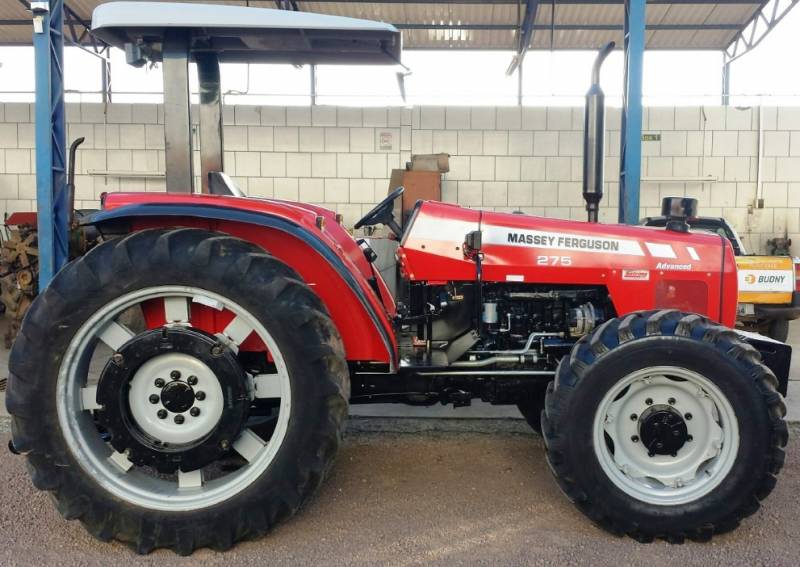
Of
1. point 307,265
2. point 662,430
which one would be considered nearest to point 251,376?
point 307,265

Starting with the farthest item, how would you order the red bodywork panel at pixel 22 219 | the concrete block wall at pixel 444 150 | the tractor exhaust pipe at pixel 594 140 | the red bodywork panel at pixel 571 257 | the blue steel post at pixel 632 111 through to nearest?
the concrete block wall at pixel 444 150, the red bodywork panel at pixel 22 219, the blue steel post at pixel 632 111, the red bodywork panel at pixel 571 257, the tractor exhaust pipe at pixel 594 140

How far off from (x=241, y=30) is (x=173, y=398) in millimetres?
1446

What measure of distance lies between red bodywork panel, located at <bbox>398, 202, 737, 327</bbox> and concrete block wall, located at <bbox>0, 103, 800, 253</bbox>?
643cm

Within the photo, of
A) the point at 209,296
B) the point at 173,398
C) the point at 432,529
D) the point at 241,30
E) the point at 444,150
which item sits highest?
the point at 444,150

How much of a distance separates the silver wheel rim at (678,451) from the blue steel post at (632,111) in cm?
433

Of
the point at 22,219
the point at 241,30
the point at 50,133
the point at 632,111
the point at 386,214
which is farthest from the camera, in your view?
the point at 22,219

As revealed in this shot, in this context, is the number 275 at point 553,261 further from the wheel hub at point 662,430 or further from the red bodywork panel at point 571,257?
the wheel hub at point 662,430

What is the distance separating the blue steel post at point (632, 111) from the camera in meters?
6.04

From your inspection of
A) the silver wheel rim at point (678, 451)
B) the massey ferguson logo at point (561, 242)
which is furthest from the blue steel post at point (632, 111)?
the silver wheel rim at point (678, 451)

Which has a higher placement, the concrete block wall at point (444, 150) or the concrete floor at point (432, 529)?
the concrete block wall at point (444, 150)

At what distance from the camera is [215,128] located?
2.76 meters

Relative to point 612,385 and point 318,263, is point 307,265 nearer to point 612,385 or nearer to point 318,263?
point 318,263

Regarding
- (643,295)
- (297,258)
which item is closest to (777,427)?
(643,295)

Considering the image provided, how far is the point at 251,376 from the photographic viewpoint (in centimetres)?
226
